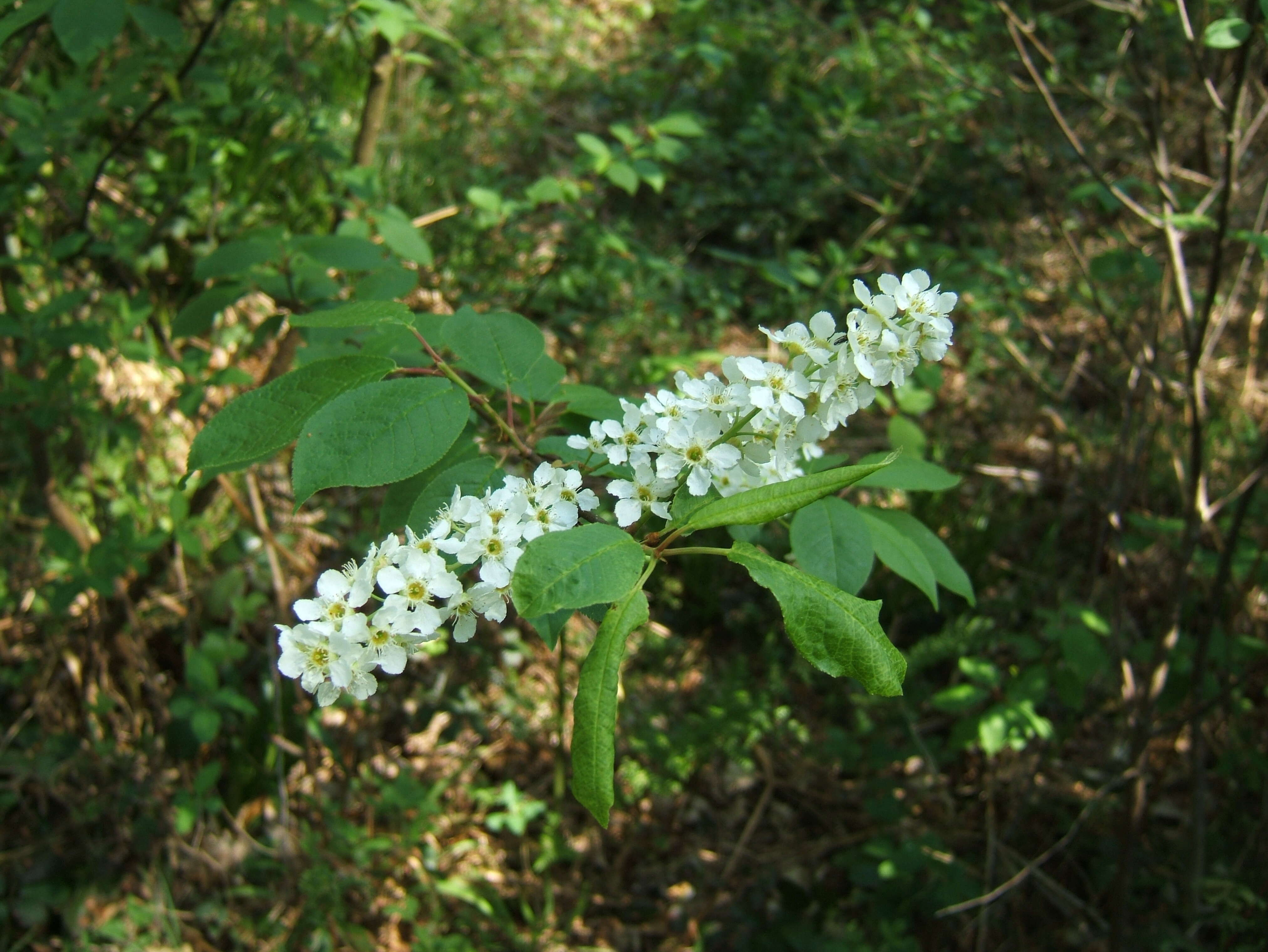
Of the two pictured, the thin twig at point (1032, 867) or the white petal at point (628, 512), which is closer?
the white petal at point (628, 512)

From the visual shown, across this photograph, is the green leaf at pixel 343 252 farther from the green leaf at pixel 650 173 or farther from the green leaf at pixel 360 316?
the green leaf at pixel 650 173

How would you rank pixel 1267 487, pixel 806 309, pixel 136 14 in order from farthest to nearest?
pixel 806 309 < pixel 1267 487 < pixel 136 14

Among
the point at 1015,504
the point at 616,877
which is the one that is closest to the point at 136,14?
the point at 616,877

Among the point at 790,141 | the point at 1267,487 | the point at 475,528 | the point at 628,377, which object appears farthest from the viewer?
the point at 790,141

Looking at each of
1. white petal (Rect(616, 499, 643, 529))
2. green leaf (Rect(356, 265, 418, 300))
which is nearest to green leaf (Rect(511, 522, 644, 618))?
white petal (Rect(616, 499, 643, 529))

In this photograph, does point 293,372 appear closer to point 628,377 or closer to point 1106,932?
point 628,377

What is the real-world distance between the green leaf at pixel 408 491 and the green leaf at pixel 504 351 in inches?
3.6

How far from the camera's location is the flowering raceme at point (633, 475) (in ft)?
2.91

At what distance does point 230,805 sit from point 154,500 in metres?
0.99

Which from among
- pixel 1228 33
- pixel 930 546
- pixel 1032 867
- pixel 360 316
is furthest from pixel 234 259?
pixel 1032 867

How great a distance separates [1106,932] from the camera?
254cm

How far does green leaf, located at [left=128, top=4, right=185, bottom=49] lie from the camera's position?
163 cm

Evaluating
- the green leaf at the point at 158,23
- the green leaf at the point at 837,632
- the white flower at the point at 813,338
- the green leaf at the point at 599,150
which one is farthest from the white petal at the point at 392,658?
the green leaf at the point at 599,150

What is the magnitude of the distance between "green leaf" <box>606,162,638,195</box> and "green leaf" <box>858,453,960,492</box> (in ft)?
4.18
